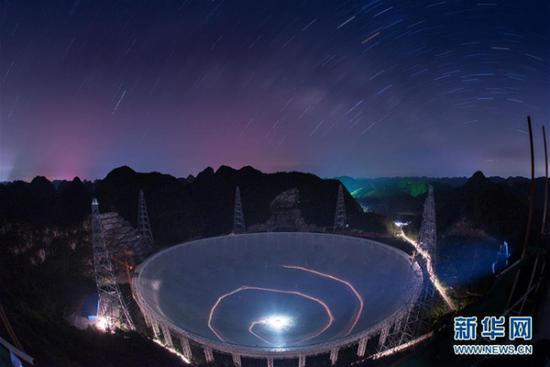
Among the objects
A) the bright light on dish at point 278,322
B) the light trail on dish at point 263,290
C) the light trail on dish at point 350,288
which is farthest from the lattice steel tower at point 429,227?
the bright light on dish at point 278,322

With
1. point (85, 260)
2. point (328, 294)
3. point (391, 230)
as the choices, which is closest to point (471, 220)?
point (391, 230)

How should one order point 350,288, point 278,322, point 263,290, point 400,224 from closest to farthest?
point 278,322 → point 350,288 → point 263,290 → point 400,224

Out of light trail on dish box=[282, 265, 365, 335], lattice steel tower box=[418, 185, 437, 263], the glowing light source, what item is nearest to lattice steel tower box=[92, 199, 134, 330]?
light trail on dish box=[282, 265, 365, 335]

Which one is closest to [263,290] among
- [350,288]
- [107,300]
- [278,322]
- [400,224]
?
[278,322]

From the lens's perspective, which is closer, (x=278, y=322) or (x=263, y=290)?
(x=278, y=322)

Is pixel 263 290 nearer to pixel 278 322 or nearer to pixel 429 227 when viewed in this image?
pixel 278 322

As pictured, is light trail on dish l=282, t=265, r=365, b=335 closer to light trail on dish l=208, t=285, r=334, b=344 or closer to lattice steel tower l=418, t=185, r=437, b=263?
light trail on dish l=208, t=285, r=334, b=344
